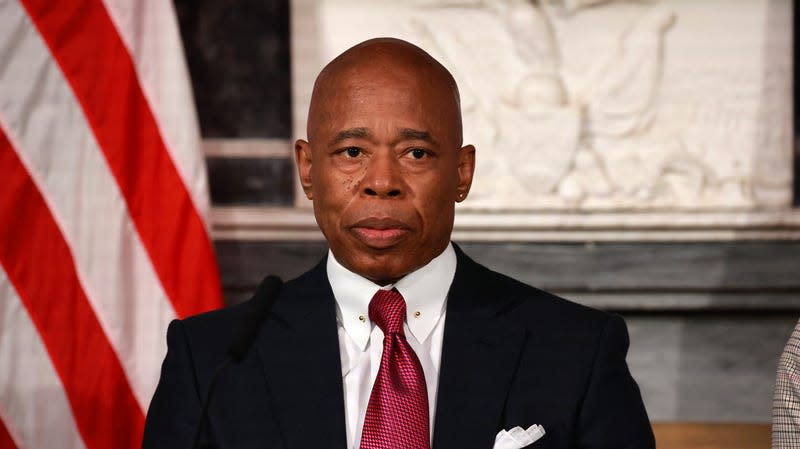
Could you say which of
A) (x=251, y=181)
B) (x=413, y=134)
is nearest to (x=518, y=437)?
(x=413, y=134)

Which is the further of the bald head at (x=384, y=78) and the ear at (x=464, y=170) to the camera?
the ear at (x=464, y=170)

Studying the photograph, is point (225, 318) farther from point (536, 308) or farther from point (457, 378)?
point (536, 308)

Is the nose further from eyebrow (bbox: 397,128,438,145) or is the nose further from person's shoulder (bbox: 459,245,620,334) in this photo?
person's shoulder (bbox: 459,245,620,334)

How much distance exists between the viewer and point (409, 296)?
180 cm

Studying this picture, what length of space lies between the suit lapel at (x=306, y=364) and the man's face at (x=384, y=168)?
122 mm

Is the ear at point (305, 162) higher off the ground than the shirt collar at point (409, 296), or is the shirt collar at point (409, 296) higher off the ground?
the ear at point (305, 162)

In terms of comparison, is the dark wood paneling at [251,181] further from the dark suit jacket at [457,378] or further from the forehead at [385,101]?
the forehead at [385,101]

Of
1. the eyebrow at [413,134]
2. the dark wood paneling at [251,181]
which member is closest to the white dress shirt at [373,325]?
the eyebrow at [413,134]

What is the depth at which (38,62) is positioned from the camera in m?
2.51

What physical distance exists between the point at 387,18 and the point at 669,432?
1213 millimetres

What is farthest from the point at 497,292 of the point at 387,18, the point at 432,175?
the point at 387,18

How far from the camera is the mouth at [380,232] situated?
1.71 meters

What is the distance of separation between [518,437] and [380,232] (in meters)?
0.35

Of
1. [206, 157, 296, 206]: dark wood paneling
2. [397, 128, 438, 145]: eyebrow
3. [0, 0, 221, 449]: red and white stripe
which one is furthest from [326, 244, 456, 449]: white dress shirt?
[206, 157, 296, 206]: dark wood paneling
